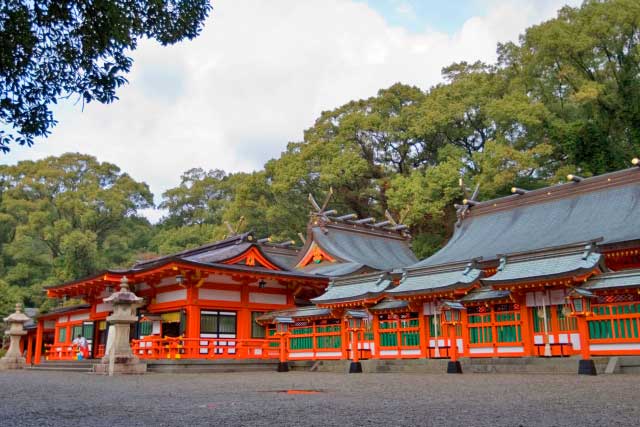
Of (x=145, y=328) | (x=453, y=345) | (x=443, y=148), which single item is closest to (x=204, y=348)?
(x=145, y=328)

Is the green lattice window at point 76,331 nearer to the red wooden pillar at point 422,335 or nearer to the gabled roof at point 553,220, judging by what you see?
the gabled roof at point 553,220

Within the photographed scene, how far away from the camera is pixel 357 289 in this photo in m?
19.2

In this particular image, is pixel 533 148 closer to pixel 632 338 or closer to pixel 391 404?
pixel 632 338

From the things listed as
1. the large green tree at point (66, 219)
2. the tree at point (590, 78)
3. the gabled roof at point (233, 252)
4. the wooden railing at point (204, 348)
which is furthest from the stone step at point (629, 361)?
the large green tree at point (66, 219)

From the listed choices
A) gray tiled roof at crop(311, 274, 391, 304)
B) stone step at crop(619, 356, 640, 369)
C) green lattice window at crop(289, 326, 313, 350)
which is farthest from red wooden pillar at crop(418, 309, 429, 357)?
stone step at crop(619, 356, 640, 369)

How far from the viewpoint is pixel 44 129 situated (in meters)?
6.98

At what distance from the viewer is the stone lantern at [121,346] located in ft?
58.4

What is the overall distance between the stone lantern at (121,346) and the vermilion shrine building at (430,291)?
1406mm

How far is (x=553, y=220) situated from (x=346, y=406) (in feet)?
52.5

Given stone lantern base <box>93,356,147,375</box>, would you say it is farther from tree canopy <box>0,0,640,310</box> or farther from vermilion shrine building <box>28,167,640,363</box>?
tree canopy <box>0,0,640,310</box>

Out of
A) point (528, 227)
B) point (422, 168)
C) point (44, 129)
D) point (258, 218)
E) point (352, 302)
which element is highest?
point (422, 168)

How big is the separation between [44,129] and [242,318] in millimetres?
16457

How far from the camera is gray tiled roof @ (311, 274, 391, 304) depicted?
18.4 m

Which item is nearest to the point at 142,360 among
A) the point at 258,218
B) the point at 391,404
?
the point at 391,404
